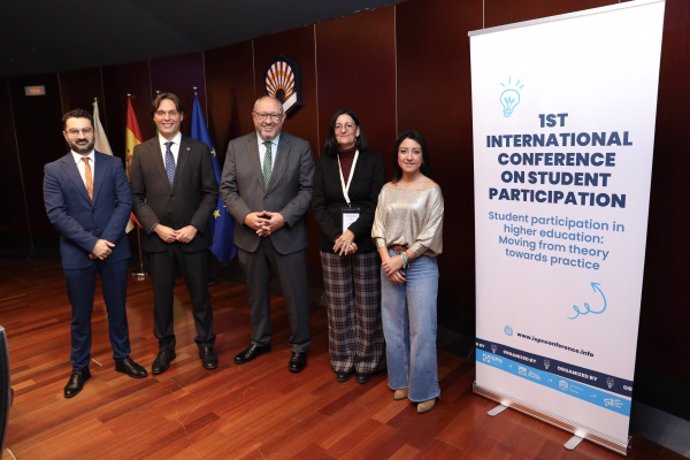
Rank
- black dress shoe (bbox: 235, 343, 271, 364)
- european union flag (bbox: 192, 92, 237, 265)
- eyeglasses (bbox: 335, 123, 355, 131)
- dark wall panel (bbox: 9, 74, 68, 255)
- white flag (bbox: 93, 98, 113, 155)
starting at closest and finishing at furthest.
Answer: eyeglasses (bbox: 335, 123, 355, 131) < black dress shoe (bbox: 235, 343, 271, 364) < european union flag (bbox: 192, 92, 237, 265) < white flag (bbox: 93, 98, 113, 155) < dark wall panel (bbox: 9, 74, 68, 255)

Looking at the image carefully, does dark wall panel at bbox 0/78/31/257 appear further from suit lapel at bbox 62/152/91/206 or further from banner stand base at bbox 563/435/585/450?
banner stand base at bbox 563/435/585/450

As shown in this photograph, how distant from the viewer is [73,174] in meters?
2.86

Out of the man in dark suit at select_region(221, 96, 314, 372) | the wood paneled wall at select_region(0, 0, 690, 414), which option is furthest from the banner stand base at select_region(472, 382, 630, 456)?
the man in dark suit at select_region(221, 96, 314, 372)

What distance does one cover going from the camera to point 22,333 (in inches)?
158

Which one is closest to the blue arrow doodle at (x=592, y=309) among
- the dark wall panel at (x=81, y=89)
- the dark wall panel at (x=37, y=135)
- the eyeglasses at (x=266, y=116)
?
the eyeglasses at (x=266, y=116)

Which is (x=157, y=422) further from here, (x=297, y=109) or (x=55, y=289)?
(x=55, y=289)

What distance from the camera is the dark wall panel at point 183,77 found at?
5289mm

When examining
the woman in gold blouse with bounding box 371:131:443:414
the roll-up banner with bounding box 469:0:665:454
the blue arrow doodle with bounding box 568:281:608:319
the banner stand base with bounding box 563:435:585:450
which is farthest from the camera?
the woman in gold blouse with bounding box 371:131:443:414

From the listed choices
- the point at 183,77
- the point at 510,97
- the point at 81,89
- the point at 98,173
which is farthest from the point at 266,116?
the point at 81,89

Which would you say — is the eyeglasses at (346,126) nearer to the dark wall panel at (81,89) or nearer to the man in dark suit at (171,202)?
the man in dark suit at (171,202)

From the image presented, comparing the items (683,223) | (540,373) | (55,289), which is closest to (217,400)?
(540,373)

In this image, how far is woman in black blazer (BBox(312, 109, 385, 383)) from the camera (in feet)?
9.24

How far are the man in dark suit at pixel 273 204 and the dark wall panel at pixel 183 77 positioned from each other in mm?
2529

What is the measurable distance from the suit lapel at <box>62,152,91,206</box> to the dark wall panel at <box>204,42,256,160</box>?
2271 mm
